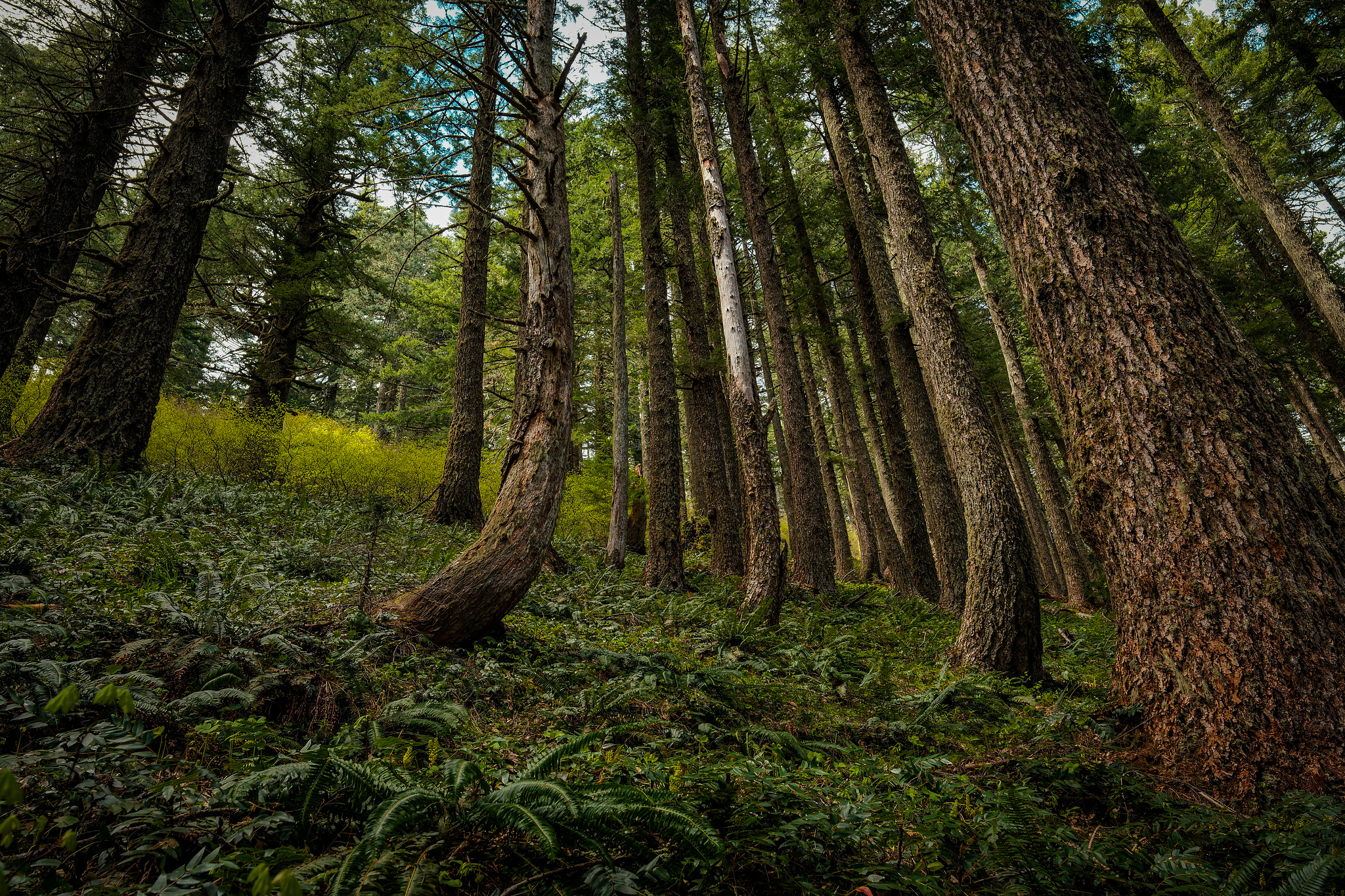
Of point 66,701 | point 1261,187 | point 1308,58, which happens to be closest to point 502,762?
point 66,701

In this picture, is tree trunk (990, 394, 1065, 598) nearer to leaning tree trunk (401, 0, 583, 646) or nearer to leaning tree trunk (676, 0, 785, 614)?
leaning tree trunk (676, 0, 785, 614)

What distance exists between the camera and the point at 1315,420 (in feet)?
49.8

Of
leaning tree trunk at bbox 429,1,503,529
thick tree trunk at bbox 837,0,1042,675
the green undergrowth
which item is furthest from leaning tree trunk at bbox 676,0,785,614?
leaning tree trunk at bbox 429,1,503,529

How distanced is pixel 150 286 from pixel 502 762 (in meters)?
7.54

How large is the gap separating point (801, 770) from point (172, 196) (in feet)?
29.9

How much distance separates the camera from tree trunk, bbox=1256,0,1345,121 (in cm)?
1048

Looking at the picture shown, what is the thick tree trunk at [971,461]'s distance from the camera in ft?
14.5

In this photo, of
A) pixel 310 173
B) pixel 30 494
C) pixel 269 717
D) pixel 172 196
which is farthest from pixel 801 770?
pixel 310 173

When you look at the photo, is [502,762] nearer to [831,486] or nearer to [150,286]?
[150,286]

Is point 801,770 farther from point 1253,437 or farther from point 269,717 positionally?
point 1253,437

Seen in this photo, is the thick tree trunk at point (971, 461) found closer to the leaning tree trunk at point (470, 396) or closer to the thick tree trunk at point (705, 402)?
the thick tree trunk at point (705, 402)

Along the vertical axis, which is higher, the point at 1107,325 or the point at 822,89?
the point at 822,89

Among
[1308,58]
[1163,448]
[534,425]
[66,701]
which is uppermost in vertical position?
[1308,58]

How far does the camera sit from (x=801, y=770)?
223 centimetres
